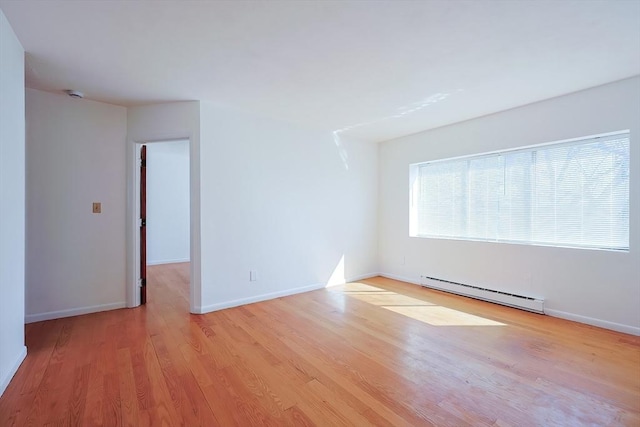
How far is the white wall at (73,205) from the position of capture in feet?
9.57

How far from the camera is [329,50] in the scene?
2.12 metres

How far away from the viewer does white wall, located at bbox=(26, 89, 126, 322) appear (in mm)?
2918

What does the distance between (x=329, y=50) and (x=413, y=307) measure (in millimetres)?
2923

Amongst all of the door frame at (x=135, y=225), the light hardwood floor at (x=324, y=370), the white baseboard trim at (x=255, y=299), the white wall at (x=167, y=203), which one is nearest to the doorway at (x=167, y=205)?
the white wall at (x=167, y=203)

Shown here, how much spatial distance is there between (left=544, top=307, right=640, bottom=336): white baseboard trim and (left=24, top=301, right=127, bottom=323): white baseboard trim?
4.99 meters

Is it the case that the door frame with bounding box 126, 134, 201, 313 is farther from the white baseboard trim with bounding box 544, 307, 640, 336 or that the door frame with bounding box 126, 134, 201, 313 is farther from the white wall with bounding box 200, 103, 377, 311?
the white baseboard trim with bounding box 544, 307, 640, 336

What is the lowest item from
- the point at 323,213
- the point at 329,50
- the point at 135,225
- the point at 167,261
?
the point at 167,261

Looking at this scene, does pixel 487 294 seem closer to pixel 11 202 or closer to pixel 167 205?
pixel 11 202

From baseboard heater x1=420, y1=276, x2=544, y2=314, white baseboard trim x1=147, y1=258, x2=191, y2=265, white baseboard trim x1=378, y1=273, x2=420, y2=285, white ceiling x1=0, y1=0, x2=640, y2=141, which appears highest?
white ceiling x1=0, y1=0, x2=640, y2=141

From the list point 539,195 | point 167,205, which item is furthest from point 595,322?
point 167,205

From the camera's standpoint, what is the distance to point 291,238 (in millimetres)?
3941

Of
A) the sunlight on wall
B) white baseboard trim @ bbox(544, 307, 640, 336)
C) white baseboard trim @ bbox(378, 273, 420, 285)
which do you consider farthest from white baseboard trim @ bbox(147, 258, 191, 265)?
white baseboard trim @ bbox(544, 307, 640, 336)

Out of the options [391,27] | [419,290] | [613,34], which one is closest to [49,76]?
[391,27]

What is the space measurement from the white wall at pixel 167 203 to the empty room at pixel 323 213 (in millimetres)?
2885
